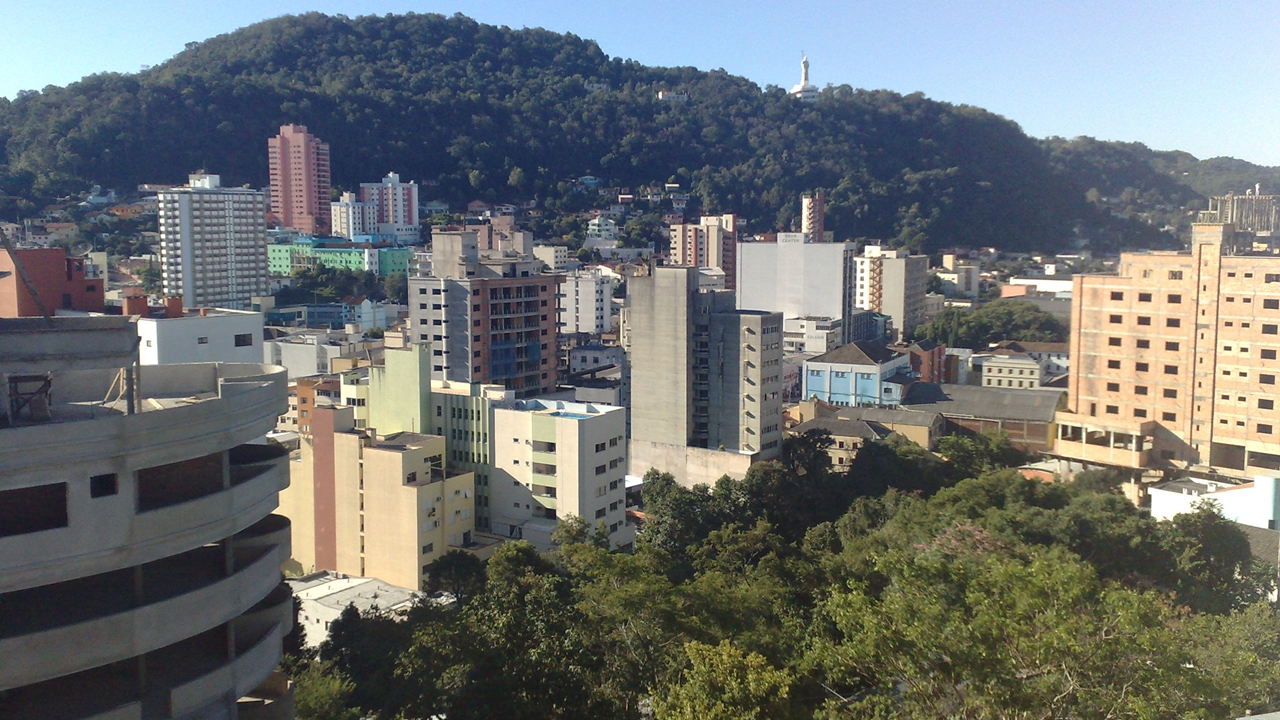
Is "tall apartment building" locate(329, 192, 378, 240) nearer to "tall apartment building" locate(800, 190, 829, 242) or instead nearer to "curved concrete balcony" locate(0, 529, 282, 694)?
"tall apartment building" locate(800, 190, 829, 242)

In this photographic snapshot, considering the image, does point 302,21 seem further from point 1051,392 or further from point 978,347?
point 1051,392

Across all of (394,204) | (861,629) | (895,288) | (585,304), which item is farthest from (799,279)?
(861,629)

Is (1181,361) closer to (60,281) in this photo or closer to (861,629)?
(861,629)

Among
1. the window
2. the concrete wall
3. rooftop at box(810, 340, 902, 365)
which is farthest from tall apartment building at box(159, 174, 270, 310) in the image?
the window

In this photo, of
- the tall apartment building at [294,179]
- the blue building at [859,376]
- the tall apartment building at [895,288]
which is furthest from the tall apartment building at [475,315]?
the tall apartment building at [294,179]

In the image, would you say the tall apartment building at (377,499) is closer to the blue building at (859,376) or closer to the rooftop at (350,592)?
the rooftop at (350,592)
